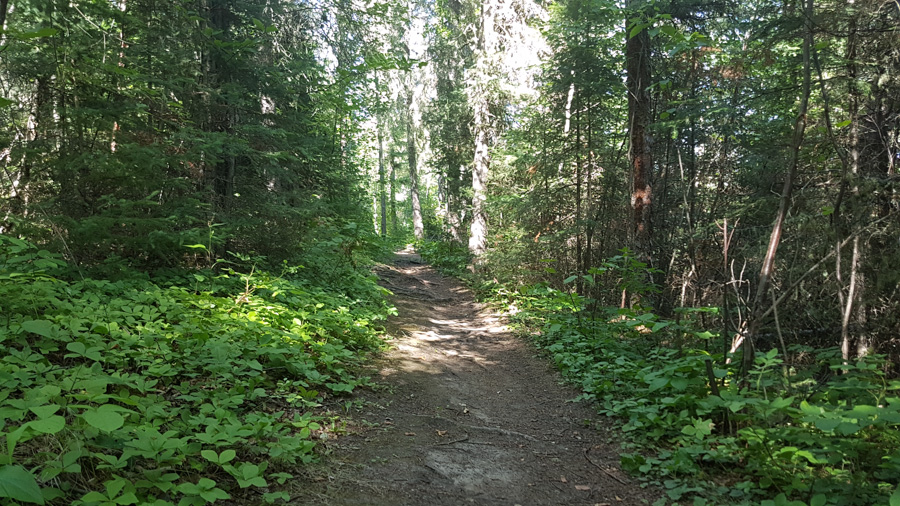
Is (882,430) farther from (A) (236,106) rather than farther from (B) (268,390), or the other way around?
(A) (236,106)

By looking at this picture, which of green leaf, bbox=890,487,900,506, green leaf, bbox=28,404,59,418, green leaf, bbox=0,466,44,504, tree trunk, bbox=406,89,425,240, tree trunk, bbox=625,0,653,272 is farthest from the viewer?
tree trunk, bbox=406,89,425,240

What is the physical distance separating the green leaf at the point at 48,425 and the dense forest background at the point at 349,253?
0.03 m

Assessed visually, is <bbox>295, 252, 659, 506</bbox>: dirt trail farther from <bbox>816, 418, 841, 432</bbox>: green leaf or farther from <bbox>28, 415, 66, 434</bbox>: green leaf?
<bbox>28, 415, 66, 434</bbox>: green leaf

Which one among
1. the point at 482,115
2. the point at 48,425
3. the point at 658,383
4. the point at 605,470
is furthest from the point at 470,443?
the point at 482,115

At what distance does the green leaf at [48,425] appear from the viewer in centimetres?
198

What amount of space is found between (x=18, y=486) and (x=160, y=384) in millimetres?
2134

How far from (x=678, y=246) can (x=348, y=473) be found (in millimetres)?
7564

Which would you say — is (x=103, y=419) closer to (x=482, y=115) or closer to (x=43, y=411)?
(x=43, y=411)

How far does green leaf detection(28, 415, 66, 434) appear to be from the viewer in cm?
198

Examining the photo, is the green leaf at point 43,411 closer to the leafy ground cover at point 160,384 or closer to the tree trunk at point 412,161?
the leafy ground cover at point 160,384

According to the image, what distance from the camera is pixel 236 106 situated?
7660 millimetres

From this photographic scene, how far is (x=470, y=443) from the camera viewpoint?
4.06 m

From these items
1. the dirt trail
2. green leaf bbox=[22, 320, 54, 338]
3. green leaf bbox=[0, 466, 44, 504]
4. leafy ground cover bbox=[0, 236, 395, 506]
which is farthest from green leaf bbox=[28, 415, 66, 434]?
green leaf bbox=[22, 320, 54, 338]

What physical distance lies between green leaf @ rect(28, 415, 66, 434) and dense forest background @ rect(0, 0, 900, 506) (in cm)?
3
